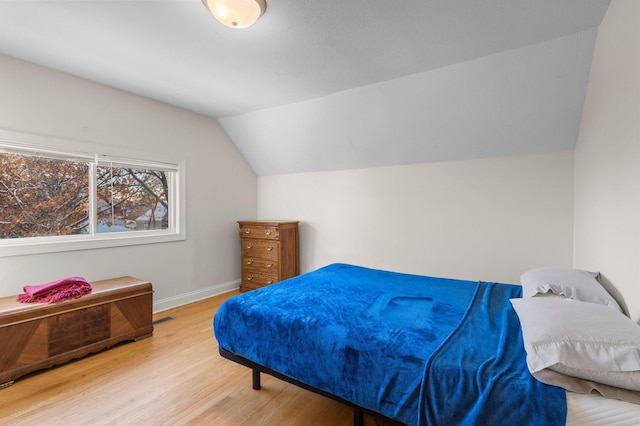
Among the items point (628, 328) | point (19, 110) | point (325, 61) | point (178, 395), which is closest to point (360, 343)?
point (628, 328)

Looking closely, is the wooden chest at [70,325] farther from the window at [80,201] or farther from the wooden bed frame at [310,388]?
the wooden bed frame at [310,388]

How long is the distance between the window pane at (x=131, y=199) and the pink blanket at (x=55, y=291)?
753mm

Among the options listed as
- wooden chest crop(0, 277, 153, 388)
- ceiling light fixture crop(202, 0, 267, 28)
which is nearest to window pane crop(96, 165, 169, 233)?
wooden chest crop(0, 277, 153, 388)

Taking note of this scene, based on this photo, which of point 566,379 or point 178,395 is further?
point 178,395

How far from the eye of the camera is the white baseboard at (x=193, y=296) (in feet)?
11.2

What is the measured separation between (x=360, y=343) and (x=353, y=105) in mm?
2465

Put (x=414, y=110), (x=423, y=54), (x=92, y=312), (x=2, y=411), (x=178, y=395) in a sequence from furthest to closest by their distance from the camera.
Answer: (x=414, y=110) → (x=92, y=312) → (x=423, y=54) → (x=178, y=395) → (x=2, y=411)

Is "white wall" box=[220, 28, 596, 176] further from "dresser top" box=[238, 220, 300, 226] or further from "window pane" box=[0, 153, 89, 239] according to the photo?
"window pane" box=[0, 153, 89, 239]

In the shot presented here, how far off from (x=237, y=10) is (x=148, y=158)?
225 cm

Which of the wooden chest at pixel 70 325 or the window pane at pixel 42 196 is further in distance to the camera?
the window pane at pixel 42 196

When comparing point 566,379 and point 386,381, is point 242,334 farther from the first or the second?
point 566,379

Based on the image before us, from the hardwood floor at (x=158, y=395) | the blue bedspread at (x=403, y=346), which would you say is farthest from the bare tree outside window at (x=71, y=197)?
the blue bedspread at (x=403, y=346)

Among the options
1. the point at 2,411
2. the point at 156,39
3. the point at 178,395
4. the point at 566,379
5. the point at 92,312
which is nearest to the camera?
the point at 566,379

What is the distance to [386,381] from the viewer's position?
4.29 ft
